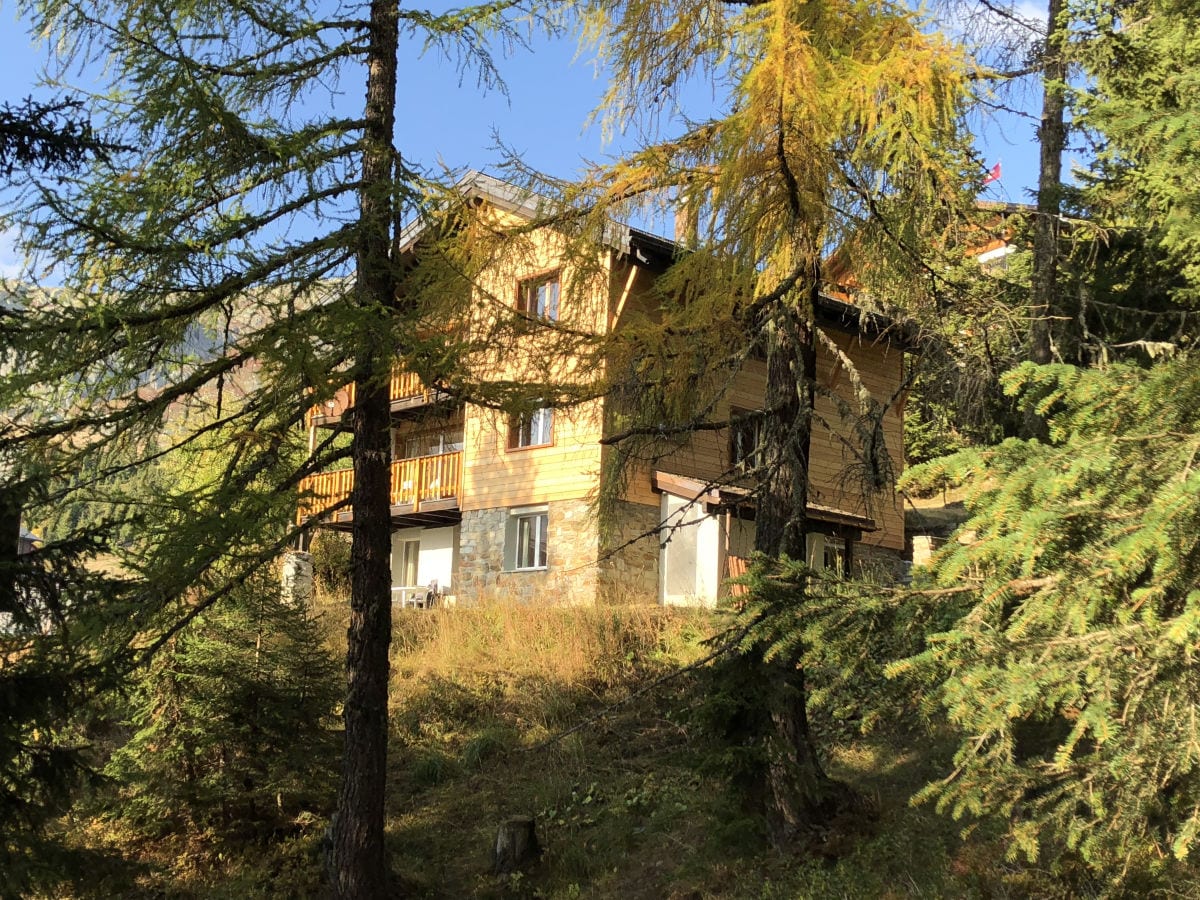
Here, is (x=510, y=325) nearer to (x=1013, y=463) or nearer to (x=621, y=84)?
(x=621, y=84)

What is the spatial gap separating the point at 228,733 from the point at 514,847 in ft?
10.7

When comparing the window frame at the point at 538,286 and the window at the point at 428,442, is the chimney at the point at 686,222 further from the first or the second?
the window at the point at 428,442

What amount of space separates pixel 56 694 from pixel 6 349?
2.50m

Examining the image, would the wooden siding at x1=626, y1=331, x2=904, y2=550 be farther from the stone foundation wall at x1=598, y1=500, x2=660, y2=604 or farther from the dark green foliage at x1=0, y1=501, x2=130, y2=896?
the dark green foliage at x1=0, y1=501, x2=130, y2=896

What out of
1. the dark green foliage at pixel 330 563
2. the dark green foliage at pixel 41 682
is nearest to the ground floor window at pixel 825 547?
the dark green foliage at pixel 330 563

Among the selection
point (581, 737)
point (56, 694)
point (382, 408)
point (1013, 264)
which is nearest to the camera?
point (56, 694)

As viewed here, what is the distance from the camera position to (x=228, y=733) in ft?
34.4

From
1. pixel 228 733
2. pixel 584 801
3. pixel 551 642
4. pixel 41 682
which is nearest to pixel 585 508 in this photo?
pixel 551 642

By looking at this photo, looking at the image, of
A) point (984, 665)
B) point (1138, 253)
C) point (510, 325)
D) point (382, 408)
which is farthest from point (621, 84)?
point (1138, 253)

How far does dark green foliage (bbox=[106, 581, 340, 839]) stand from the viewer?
1040cm

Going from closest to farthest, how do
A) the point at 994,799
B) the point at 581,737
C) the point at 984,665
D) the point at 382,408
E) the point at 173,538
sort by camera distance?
the point at 984,665 → the point at 994,799 → the point at 173,538 → the point at 382,408 → the point at 581,737

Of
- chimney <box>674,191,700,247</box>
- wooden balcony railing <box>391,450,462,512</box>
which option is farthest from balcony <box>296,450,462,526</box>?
chimney <box>674,191,700,247</box>

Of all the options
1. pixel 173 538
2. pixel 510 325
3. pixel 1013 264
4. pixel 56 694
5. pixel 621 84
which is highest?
pixel 1013 264

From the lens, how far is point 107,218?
7.54 m
